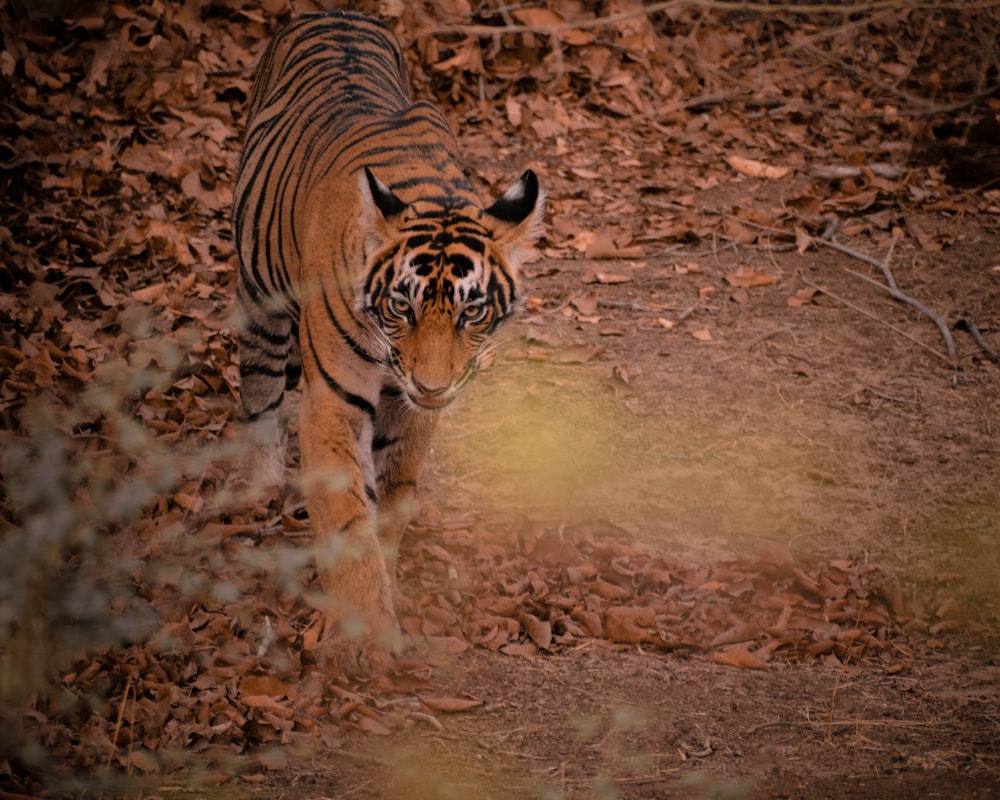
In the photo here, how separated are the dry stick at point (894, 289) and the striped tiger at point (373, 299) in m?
3.19

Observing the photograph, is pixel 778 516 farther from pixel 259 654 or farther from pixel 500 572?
pixel 259 654

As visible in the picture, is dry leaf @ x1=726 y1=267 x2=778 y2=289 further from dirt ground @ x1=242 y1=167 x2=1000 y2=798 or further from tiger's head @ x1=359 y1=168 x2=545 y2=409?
tiger's head @ x1=359 y1=168 x2=545 y2=409

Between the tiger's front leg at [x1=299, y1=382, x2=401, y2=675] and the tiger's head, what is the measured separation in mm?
302

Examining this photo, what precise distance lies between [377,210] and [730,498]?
7.41 feet

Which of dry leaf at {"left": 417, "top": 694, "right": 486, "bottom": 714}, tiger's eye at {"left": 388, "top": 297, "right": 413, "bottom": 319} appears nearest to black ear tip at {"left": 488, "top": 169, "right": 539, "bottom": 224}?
tiger's eye at {"left": 388, "top": 297, "right": 413, "bottom": 319}

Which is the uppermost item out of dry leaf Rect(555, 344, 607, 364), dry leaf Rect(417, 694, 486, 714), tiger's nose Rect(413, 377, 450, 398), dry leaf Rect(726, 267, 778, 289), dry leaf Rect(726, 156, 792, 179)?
dry leaf Rect(726, 156, 792, 179)

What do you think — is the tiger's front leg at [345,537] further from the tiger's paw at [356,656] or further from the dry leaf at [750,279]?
the dry leaf at [750,279]

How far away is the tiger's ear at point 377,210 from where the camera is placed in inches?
144

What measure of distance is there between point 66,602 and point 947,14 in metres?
8.57

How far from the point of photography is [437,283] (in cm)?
365

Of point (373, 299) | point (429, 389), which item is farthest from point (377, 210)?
point (429, 389)

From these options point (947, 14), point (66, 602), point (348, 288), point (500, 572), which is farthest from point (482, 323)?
point (947, 14)

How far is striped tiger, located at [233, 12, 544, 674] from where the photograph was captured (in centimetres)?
368

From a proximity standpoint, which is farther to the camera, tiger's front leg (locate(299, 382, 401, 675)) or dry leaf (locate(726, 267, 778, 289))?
dry leaf (locate(726, 267, 778, 289))
